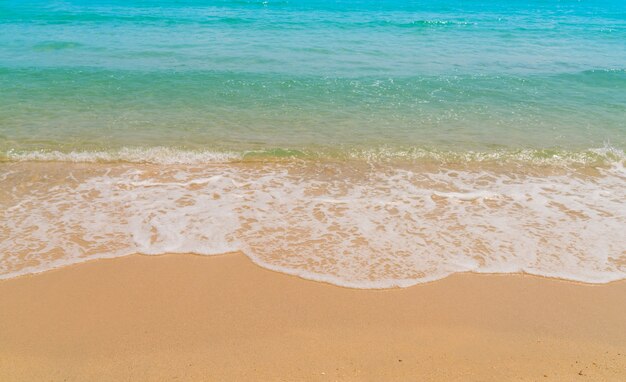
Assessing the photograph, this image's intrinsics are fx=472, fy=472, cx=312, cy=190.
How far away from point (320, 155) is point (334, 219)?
268 centimetres

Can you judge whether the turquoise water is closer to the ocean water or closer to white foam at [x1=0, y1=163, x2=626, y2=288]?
the ocean water

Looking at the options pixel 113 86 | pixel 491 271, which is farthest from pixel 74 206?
pixel 113 86

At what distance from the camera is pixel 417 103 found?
1266cm

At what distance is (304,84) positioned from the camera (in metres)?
14.1

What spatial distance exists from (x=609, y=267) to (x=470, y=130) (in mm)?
5467

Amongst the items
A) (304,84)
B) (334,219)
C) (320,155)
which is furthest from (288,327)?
(304,84)

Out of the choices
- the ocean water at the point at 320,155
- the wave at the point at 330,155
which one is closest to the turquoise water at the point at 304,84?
the ocean water at the point at 320,155

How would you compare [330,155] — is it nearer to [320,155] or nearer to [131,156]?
[320,155]

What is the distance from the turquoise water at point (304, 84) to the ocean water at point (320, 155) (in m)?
0.09

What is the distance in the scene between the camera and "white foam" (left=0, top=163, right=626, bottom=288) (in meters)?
5.98

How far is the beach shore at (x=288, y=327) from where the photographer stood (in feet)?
14.4

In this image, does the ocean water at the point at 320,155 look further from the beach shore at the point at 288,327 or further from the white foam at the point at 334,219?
the beach shore at the point at 288,327

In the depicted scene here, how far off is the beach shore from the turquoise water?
4.50 m

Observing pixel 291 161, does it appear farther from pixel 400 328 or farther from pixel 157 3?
pixel 157 3
